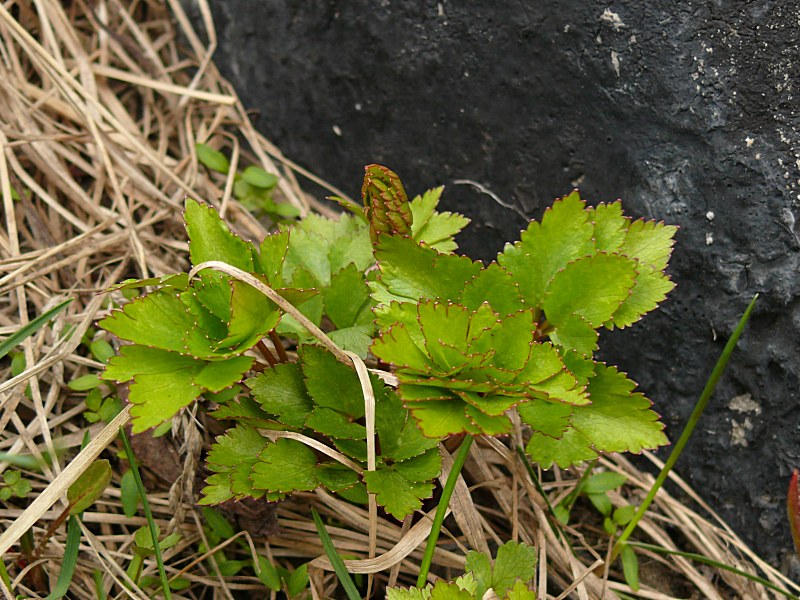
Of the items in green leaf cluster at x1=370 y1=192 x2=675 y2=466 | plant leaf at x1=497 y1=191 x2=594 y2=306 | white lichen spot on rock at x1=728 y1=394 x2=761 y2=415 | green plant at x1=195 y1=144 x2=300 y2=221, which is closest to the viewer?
green leaf cluster at x1=370 y1=192 x2=675 y2=466

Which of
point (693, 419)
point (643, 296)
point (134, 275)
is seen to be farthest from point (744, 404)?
point (134, 275)

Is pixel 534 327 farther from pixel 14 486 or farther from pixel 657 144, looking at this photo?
pixel 14 486

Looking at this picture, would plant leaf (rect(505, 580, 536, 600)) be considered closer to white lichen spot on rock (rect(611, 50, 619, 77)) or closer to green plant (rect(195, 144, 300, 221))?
white lichen spot on rock (rect(611, 50, 619, 77))

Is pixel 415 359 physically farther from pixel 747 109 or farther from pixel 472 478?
pixel 747 109

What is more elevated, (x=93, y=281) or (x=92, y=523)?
(x=93, y=281)

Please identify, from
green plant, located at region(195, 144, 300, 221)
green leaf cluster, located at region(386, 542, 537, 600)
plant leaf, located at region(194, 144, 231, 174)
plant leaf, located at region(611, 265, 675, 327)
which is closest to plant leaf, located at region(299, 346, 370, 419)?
green leaf cluster, located at region(386, 542, 537, 600)

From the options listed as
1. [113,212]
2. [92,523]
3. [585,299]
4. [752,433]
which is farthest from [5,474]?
[752,433]
